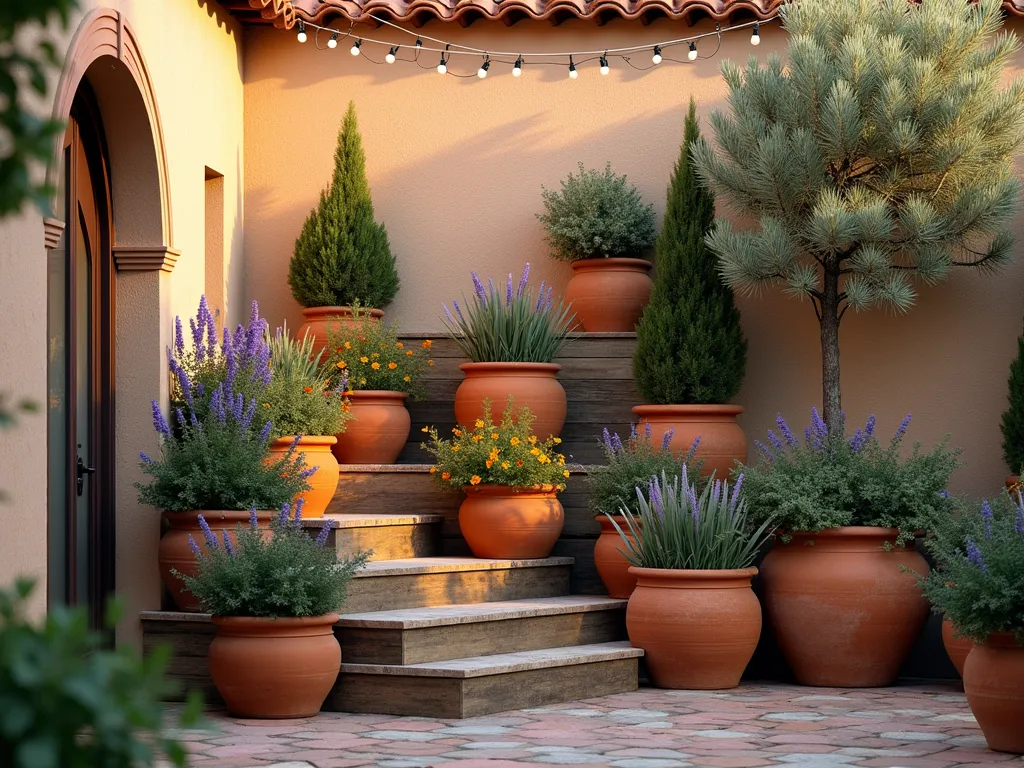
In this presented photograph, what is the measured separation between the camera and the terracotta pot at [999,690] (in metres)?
4.37

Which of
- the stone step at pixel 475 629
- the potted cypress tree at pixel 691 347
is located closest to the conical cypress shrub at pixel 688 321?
the potted cypress tree at pixel 691 347

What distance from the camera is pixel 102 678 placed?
138cm

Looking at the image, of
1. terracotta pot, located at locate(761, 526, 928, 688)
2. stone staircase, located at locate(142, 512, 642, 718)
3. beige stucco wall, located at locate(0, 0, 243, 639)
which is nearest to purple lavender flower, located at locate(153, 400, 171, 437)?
beige stucco wall, located at locate(0, 0, 243, 639)

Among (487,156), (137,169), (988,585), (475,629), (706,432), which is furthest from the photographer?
(487,156)

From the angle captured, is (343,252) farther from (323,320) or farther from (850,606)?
(850,606)

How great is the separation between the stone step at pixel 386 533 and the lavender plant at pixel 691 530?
1.08 meters

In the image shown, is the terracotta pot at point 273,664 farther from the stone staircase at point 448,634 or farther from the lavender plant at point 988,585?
the lavender plant at point 988,585

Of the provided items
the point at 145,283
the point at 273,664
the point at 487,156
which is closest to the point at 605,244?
the point at 487,156

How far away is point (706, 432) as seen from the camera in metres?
6.86

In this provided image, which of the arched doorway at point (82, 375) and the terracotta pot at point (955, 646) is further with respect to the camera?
the terracotta pot at point (955, 646)

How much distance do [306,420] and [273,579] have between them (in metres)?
1.55

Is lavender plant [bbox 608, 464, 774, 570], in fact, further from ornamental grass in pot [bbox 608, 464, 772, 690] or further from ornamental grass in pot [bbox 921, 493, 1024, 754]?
ornamental grass in pot [bbox 921, 493, 1024, 754]

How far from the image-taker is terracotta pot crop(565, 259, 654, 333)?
7531mm

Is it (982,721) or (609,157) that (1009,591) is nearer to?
(982,721)
